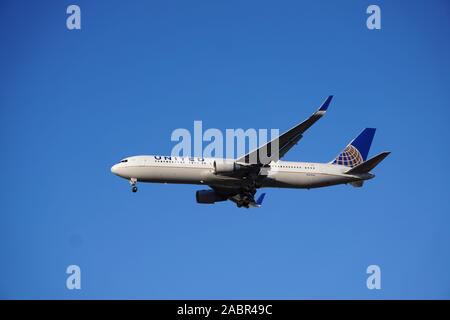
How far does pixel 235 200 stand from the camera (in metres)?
72.2

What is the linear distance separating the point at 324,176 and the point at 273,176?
4.75 meters

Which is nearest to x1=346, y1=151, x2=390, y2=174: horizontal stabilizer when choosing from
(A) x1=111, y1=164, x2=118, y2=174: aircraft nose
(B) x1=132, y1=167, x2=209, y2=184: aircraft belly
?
(B) x1=132, y1=167, x2=209, y2=184: aircraft belly

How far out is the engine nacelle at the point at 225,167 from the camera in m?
63.8

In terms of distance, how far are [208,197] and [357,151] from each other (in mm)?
15011

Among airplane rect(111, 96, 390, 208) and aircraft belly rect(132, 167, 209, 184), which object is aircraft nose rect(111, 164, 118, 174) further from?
aircraft belly rect(132, 167, 209, 184)

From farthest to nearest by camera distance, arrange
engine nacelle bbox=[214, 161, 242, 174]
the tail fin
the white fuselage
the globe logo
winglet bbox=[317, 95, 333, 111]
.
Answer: the tail fin → the globe logo → the white fuselage → engine nacelle bbox=[214, 161, 242, 174] → winglet bbox=[317, 95, 333, 111]

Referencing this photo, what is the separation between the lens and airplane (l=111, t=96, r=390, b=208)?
209 feet

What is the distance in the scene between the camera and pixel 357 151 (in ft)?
237

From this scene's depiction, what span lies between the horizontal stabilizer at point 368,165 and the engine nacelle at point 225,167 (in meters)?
10.9

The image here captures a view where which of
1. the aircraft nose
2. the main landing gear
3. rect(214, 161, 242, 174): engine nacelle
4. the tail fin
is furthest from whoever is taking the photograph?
the tail fin

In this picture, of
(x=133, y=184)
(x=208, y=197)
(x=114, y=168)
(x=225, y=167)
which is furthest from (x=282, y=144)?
(x=114, y=168)
